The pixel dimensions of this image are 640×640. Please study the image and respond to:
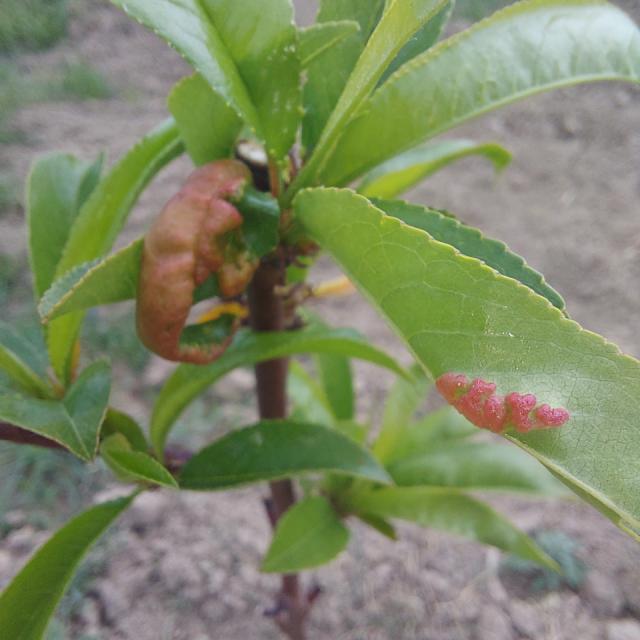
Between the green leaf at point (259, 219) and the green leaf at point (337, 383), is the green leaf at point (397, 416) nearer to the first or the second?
the green leaf at point (337, 383)

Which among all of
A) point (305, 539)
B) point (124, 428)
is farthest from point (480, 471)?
point (124, 428)

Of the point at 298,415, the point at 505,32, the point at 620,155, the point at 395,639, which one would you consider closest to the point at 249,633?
the point at 395,639

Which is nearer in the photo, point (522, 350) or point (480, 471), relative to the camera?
point (522, 350)

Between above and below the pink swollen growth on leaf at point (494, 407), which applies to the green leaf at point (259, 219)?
above

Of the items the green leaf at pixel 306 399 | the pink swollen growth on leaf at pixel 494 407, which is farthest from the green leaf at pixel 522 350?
the green leaf at pixel 306 399

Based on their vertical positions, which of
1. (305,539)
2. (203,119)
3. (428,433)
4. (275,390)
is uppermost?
(203,119)

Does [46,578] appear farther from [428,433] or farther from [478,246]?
[428,433]
